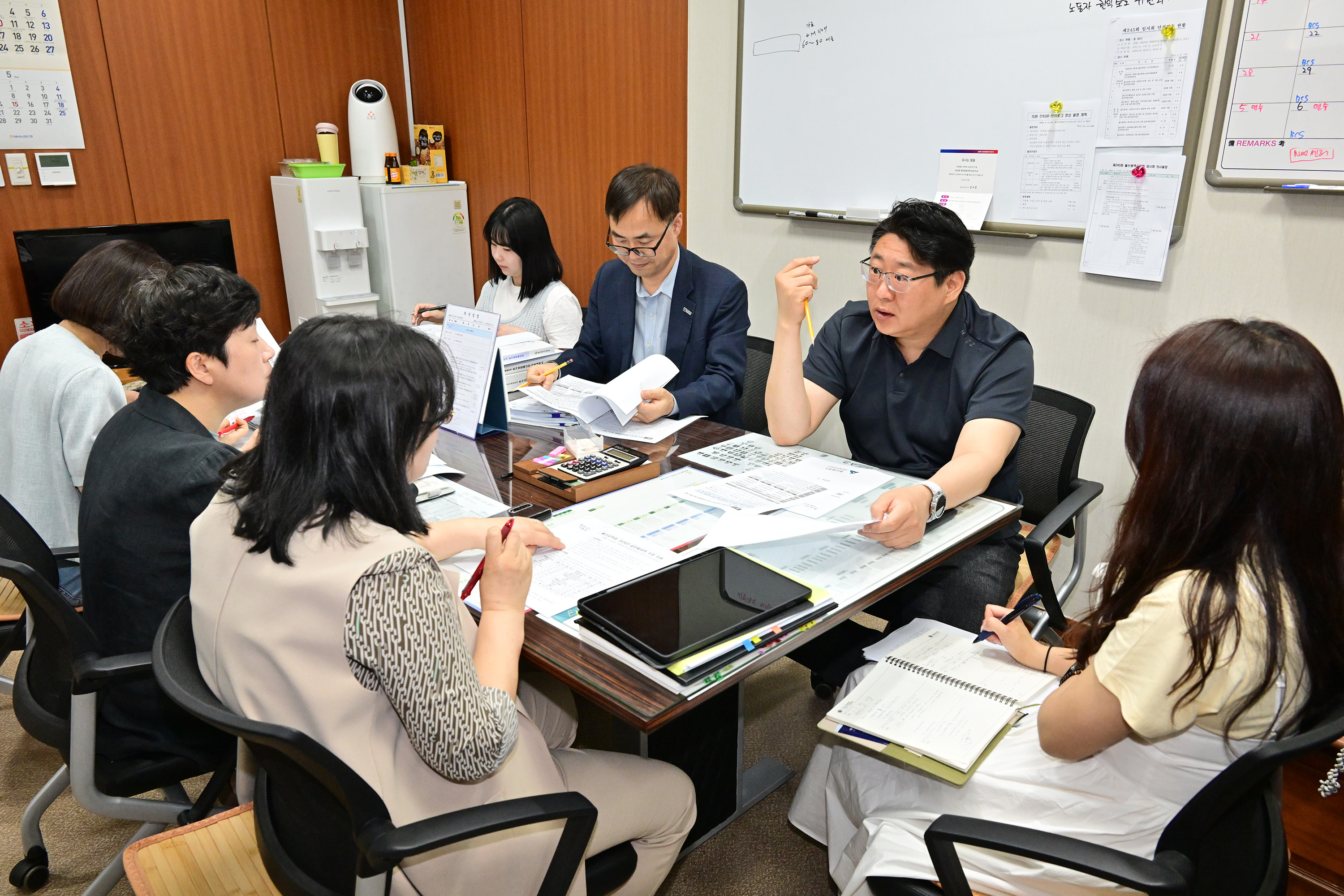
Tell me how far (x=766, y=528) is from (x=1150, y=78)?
1725mm

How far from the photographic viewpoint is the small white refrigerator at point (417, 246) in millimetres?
4285

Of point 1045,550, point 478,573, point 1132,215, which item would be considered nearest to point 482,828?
point 478,573

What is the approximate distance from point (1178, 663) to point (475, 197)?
4.35m

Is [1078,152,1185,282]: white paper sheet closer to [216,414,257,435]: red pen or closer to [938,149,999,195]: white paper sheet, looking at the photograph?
[938,149,999,195]: white paper sheet

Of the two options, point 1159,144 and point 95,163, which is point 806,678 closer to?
point 1159,144

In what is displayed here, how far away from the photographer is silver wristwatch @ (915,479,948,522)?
63.4 inches

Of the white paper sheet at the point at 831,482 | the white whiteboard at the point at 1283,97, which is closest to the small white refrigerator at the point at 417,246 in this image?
the white paper sheet at the point at 831,482

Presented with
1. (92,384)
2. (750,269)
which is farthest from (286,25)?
(92,384)

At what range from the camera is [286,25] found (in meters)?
4.29

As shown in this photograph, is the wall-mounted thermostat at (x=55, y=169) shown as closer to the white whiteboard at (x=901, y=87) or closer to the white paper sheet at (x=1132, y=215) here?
the white whiteboard at (x=901, y=87)

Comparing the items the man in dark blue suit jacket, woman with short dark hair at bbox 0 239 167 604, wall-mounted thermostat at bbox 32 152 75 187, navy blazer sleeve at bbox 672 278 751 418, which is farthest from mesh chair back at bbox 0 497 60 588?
wall-mounted thermostat at bbox 32 152 75 187

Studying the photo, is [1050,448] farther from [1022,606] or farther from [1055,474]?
[1022,606]

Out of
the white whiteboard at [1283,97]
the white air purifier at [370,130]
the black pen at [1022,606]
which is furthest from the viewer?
the white air purifier at [370,130]

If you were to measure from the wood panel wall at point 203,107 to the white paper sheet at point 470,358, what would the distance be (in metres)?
2.81
